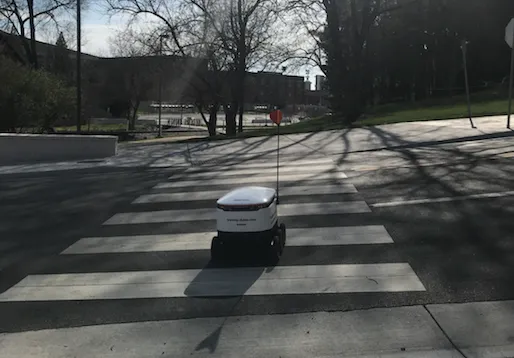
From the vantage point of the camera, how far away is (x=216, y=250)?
652cm

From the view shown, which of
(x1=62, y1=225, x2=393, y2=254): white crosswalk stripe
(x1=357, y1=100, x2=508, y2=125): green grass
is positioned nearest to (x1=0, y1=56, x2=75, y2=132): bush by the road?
(x1=357, y1=100, x2=508, y2=125): green grass

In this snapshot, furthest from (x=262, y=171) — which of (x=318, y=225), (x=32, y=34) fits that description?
(x=32, y=34)

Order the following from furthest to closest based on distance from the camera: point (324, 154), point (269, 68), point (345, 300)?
point (269, 68) < point (324, 154) < point (345, 300)

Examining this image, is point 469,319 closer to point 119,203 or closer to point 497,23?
point 119,203

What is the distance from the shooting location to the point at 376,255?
21.3 ft

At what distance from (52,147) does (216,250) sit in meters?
14.1

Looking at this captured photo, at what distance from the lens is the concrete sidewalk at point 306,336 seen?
4.27 metres

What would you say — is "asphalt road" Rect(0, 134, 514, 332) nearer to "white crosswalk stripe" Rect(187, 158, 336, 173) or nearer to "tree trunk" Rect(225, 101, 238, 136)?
"white crosswalk stripe" Rect(187, 158, 336, 173)

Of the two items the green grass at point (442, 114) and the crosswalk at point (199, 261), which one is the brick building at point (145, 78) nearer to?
the green grass at point (442, 114)

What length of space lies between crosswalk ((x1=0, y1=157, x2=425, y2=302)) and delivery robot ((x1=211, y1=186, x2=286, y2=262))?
0.26m

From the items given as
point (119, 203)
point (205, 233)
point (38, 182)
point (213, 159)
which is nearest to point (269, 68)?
point (213, 159)

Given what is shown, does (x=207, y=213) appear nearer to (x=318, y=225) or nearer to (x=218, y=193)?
(x=218, y=193)

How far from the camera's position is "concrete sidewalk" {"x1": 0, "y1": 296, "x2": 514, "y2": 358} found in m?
4.27

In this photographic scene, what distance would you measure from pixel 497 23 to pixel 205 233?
183 feet
